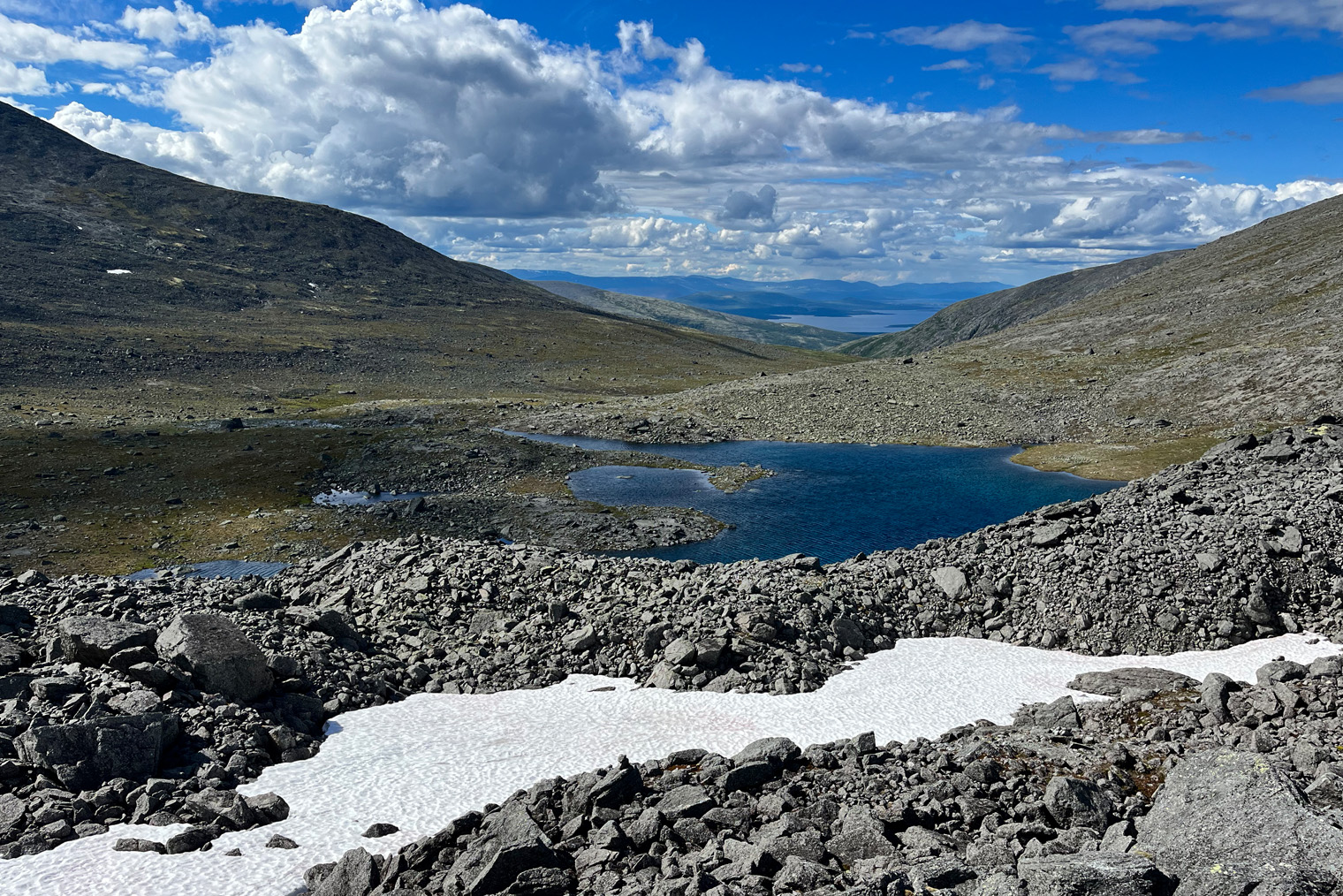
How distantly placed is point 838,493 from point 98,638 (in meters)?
60.0

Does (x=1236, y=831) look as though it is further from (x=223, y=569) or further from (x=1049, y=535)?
(x=223, y=569)

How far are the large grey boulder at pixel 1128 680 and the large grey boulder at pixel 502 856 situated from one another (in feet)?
71.3

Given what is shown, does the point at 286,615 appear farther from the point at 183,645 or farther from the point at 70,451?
the point at 70,451

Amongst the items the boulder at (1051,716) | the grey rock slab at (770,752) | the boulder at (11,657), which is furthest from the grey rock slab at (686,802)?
the boulder at (11,657)

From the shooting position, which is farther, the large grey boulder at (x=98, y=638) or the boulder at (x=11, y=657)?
the large grey boulder at (x=98, y=638)

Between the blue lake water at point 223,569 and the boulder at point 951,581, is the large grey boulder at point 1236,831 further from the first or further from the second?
the blue lake water at point 223,569

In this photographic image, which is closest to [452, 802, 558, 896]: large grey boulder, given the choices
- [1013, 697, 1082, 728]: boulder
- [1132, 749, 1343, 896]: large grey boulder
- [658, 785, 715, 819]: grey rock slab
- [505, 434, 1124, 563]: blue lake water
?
[658, 785, 715, 819]: grey rock slab

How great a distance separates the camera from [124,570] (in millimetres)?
53969

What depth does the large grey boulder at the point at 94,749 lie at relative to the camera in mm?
21516

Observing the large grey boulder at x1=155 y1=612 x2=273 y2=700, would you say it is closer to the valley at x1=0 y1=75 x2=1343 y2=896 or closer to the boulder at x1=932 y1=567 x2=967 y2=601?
the valley at x1=0 y1=75 x2=1343 y2=896

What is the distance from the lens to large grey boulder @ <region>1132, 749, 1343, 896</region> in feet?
46.4

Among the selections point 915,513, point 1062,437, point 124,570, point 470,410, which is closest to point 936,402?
point 1062,437

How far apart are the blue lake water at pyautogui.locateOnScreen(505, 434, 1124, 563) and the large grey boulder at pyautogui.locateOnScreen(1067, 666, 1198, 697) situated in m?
25.3

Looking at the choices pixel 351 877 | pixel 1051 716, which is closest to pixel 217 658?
pixel 351 877
